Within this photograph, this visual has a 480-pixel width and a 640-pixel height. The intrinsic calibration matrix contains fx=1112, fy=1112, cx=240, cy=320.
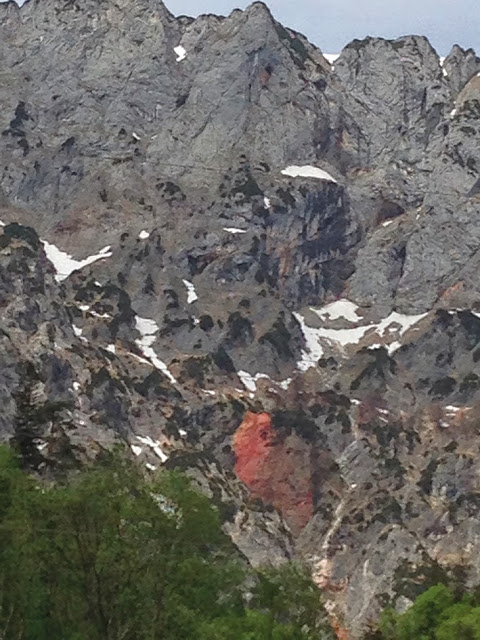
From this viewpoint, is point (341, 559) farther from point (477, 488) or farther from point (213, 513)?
point (213, 513)

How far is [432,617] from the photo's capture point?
59906 millimetres

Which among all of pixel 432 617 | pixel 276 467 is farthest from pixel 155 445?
pixel 432 617

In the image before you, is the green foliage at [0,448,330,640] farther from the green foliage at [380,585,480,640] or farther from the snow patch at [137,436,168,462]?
the snow patch at [137,436,168,462]

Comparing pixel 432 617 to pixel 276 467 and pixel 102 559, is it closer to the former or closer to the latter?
pixel 102 559

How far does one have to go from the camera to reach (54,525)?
1462 inches

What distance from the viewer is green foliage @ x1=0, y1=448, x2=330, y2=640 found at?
36719 millimetres

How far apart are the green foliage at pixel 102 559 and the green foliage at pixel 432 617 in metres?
16.9

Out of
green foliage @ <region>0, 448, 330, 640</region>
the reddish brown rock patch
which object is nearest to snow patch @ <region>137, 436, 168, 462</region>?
the reddish brown rock patch

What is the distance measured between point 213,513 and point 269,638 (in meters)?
8.84

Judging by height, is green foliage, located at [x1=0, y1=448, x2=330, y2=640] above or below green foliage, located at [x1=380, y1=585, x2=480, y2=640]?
above

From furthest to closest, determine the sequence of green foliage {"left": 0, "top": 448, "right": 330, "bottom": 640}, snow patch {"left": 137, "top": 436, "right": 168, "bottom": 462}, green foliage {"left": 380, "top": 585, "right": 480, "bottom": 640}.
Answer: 1. snow patch {"left": 137, "top": 436, "right": 168, "bottom": 462}
2. green foliage {"left": 380, "top": 585, "right": 480, "bottom": 640}
3. green foliage {"left": 0, "top": 448, "right": 330, "bottom": 640}

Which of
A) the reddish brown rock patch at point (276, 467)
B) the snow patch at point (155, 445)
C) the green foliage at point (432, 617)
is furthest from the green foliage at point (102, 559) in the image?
the reddish brown rock patch at point (276, 467)

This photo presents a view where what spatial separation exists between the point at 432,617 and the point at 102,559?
94.4 ft

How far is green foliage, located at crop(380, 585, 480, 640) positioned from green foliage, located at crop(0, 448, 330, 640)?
55.3 ft
